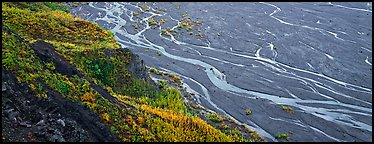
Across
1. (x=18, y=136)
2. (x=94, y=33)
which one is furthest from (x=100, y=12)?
(x=18, y=136)

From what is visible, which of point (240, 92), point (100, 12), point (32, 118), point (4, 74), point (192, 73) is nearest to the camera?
point (32, 118)

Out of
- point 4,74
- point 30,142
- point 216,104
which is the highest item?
point 4,74

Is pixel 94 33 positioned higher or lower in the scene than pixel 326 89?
higher

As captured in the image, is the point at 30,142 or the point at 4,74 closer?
the point at 30,142

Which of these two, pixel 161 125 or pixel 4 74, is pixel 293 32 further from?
pixel 4 74

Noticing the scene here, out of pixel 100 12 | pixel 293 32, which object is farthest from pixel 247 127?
pixel 100 12

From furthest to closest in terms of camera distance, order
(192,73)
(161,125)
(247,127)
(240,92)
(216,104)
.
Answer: (192,73) → (240,92) → (216,104) → (247,127) → (161,125)
